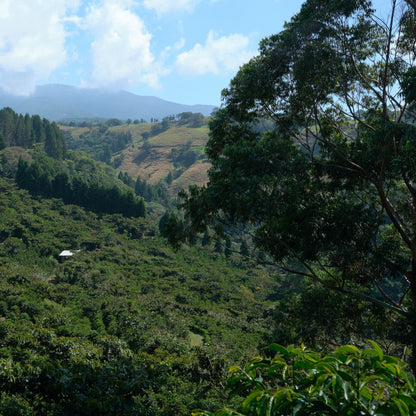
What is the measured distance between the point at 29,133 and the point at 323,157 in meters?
81.3

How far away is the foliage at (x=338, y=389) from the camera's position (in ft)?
4.69

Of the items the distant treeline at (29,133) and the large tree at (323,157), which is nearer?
the large tree at (323,157)

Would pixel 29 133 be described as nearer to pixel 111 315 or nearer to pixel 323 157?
pixel 111 315

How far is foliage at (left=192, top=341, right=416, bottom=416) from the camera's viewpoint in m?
1.43

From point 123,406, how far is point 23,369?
223 centimetres

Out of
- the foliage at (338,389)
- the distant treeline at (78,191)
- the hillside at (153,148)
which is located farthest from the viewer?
the hillside at (153,148)

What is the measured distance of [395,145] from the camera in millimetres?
6684

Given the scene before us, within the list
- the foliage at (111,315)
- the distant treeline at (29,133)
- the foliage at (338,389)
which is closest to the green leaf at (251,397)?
the foliage at (338,389)

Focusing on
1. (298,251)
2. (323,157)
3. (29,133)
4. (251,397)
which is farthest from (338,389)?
(29,133)

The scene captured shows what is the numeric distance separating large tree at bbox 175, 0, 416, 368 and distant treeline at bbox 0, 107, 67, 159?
76.6 metres

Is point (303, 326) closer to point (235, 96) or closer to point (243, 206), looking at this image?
point (243, 206)

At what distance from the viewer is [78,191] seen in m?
52.1

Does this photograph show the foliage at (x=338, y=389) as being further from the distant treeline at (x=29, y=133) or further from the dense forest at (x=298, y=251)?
the distant treeline at (x=29, y=133)

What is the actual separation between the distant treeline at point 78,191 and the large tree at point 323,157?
4592 centimetres
